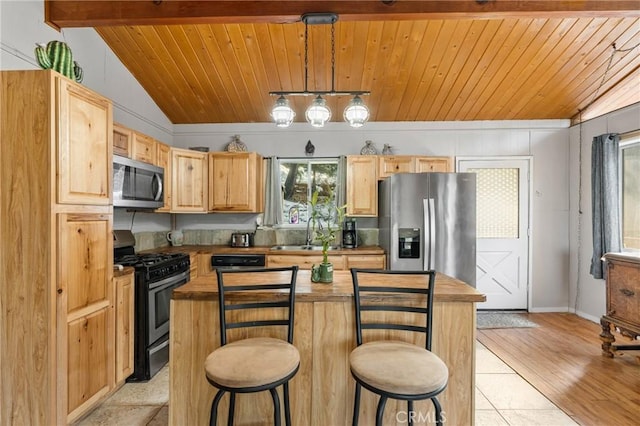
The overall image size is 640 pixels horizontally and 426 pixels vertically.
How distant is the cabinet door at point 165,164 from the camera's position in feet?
11.7

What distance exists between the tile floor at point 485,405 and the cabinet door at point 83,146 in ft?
4.91

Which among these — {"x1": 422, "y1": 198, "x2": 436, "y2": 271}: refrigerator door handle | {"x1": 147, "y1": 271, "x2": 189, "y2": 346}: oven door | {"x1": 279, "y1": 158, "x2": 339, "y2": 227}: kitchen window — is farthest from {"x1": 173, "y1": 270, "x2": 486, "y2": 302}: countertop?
{"x1": 279, "y1": 158, "x2": 339, "y2": 227}: kitchen window

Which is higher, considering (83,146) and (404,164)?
(404,164)

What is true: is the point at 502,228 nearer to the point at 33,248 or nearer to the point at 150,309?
the point at 150,309

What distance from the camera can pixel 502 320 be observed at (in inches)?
158

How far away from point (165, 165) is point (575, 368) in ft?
15.4

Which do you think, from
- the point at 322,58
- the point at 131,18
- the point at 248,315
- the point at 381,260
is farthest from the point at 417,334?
the point at 131,18

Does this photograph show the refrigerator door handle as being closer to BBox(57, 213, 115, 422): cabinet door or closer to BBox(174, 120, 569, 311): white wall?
BBox(174, 120, 569, 311): white wall

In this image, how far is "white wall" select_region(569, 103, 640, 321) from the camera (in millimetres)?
3924

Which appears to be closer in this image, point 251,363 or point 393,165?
point 251,363

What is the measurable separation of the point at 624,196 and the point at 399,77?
9.84 feet

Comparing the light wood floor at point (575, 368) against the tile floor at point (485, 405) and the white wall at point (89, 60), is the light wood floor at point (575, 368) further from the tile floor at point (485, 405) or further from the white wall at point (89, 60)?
the white wall at point (89, 60)

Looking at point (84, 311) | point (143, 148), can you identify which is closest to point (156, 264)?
point (84, 311)

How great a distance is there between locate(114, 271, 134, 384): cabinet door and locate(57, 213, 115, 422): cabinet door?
7 centimetres
